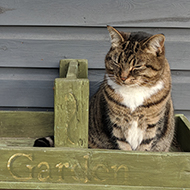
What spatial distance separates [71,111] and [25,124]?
2.78 ft

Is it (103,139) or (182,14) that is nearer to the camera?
(103,139)

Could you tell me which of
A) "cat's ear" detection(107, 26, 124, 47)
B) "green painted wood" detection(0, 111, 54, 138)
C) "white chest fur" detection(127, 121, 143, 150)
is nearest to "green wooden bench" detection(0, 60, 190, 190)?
"white chest fur" detection(127, 121, 143, 150)

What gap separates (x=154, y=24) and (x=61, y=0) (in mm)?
721

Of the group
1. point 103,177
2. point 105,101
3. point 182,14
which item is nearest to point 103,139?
point 105,101

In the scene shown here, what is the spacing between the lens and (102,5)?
6.23 ft

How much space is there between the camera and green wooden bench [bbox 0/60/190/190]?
1265mm

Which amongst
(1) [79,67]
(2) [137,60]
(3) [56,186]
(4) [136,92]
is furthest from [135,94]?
(3) [56,186]

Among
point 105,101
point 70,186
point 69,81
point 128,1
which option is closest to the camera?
point 69,81

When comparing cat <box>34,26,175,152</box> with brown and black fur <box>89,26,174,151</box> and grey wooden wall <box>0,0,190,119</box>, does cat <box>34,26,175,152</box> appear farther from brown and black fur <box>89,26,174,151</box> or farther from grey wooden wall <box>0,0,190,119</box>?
grey wooden wall <box>0,0,190,119</box>

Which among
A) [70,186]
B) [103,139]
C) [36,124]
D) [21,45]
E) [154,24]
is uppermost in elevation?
[154,24]

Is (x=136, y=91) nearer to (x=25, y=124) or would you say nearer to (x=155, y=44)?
(x=155, y=44)

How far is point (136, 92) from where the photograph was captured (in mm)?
1459

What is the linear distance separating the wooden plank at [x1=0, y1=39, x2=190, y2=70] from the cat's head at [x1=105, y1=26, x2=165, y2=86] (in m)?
0.51

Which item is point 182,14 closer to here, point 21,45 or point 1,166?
point 21,45
